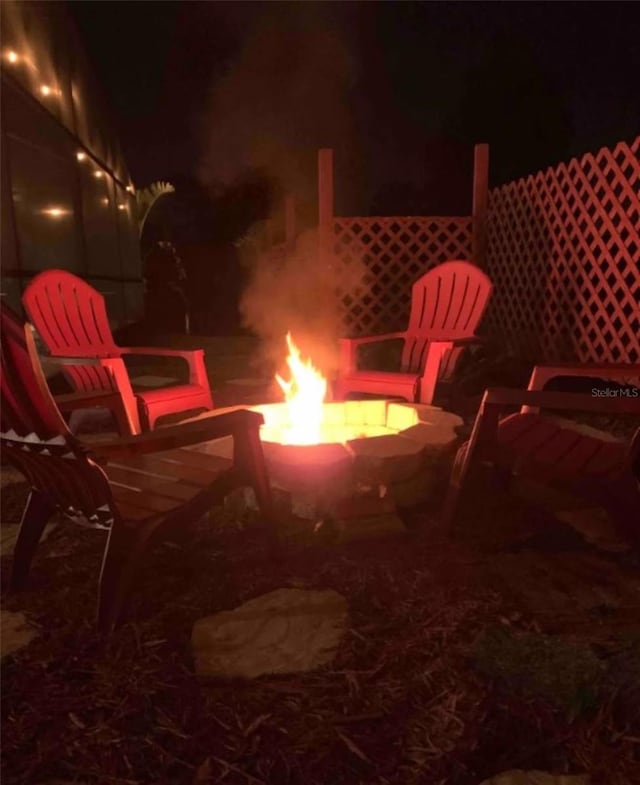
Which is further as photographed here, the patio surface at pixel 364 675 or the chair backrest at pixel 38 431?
the chair backrest at pixel 38 431

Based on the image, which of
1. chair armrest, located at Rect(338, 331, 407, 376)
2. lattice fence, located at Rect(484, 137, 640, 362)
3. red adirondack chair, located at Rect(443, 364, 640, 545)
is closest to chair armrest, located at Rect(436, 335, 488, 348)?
A: chair armrest, located at Rect(338, 331, 407, 376)

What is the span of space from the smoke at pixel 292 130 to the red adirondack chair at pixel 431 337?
2199mm

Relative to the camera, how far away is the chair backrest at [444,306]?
4.01m

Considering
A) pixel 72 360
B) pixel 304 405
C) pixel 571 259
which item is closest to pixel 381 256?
pixel 571 259

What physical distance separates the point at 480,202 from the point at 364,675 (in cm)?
577

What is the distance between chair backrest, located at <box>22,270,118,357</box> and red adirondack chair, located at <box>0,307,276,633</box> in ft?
5.13

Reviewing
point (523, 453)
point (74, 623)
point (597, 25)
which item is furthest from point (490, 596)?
point (597, 25)

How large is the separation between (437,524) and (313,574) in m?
0.64

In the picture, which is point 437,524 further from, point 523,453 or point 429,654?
point 429,654

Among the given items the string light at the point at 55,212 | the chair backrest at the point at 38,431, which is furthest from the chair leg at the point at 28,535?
the string light at the point at 55,212

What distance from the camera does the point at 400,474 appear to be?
8.23 feet

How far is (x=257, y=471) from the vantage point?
7.34ft

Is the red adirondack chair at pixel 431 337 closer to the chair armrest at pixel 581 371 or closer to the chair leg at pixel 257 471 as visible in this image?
the chair armrest at pixel 581 371

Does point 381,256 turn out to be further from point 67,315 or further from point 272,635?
point 272,635
